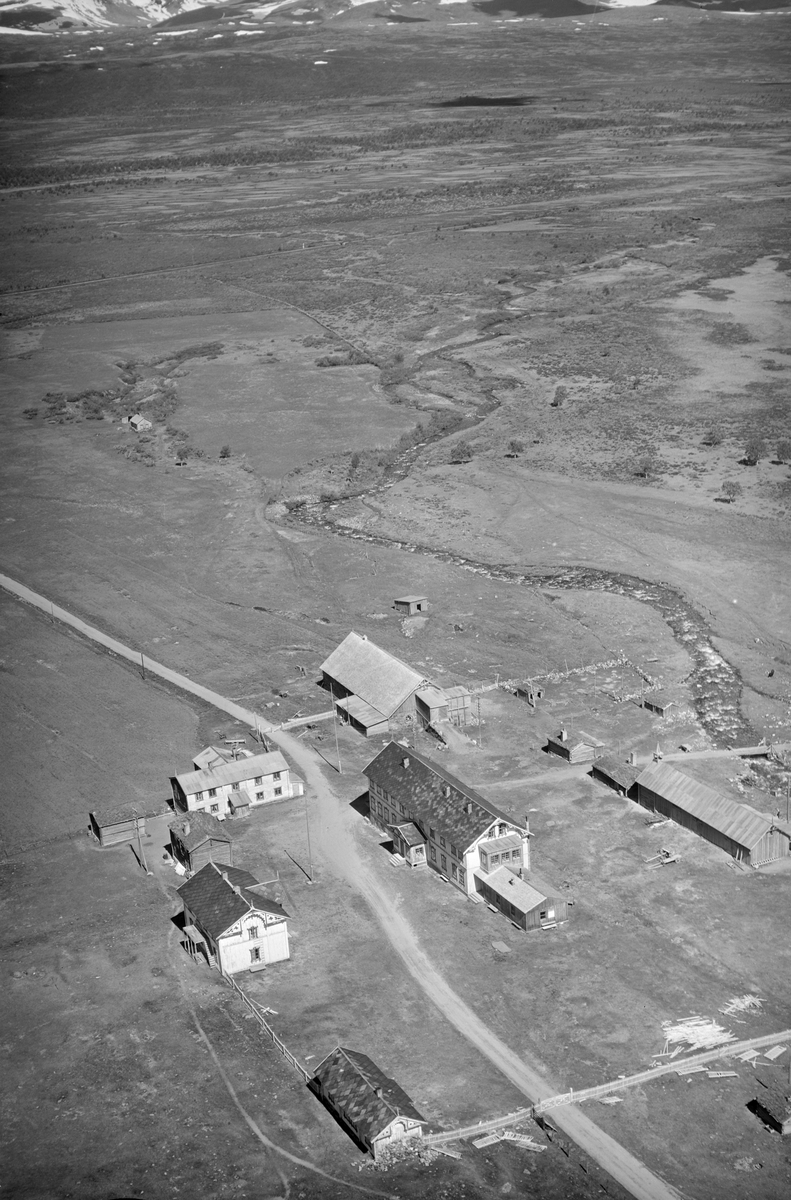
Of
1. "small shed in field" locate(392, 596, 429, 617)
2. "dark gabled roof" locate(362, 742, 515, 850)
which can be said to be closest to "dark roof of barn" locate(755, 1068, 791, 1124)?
"dark gabled roof" locate(362, 742, 515, 850)

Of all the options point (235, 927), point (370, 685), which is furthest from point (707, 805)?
point (235, 927)

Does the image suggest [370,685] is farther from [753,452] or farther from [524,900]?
[753,452]

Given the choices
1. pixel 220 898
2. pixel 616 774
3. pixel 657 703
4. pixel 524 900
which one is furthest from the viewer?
pixel 657 703

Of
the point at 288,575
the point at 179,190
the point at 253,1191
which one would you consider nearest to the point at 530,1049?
the point at 253,1191

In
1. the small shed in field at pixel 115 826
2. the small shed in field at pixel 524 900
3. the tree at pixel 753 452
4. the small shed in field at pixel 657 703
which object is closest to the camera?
the small shed in field at pixel 524 900

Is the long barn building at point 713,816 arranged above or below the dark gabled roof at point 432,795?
below

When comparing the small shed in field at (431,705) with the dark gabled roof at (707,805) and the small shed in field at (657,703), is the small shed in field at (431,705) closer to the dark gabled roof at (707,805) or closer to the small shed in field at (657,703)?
the small shed in field at (657,703)

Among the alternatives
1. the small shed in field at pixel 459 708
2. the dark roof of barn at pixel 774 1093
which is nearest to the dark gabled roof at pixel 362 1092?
the dark roof of barn at pixel 774 1093
